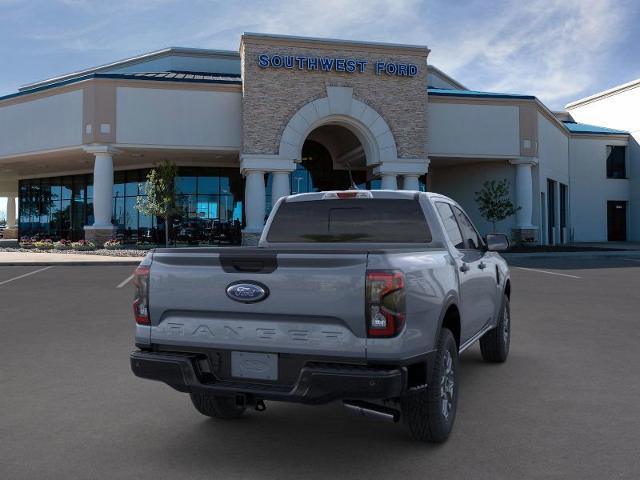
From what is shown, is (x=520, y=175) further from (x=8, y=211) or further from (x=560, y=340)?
(x=8, y=211)

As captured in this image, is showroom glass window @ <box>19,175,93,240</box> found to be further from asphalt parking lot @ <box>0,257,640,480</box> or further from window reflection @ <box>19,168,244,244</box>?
asphalt parking lot @ <box>0,257,640,480</box>

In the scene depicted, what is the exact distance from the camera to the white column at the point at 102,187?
28594 millimetres

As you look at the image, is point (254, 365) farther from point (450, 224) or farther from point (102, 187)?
point (102, 187)

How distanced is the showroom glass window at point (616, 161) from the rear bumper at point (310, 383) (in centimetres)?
4373

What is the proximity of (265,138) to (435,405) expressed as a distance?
2486cm

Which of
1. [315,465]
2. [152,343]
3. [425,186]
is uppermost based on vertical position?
[425,186]

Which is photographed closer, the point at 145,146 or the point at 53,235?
the point at 145,146

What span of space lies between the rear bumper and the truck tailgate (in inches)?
4.4

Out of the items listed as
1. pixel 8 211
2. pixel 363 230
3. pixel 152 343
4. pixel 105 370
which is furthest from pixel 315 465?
pixel 8 211

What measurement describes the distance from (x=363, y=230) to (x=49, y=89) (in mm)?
29242

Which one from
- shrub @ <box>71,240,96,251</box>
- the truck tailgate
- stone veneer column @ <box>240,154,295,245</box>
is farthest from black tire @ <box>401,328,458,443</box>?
shrub @ <box>71,240,96,251</box>

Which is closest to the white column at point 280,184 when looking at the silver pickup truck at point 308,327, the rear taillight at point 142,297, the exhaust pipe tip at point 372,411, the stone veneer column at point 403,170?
the stone veneer column at point 403,170

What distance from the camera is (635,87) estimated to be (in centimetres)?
4216

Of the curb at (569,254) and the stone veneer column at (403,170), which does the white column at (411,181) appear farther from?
the curb at (569,254)
